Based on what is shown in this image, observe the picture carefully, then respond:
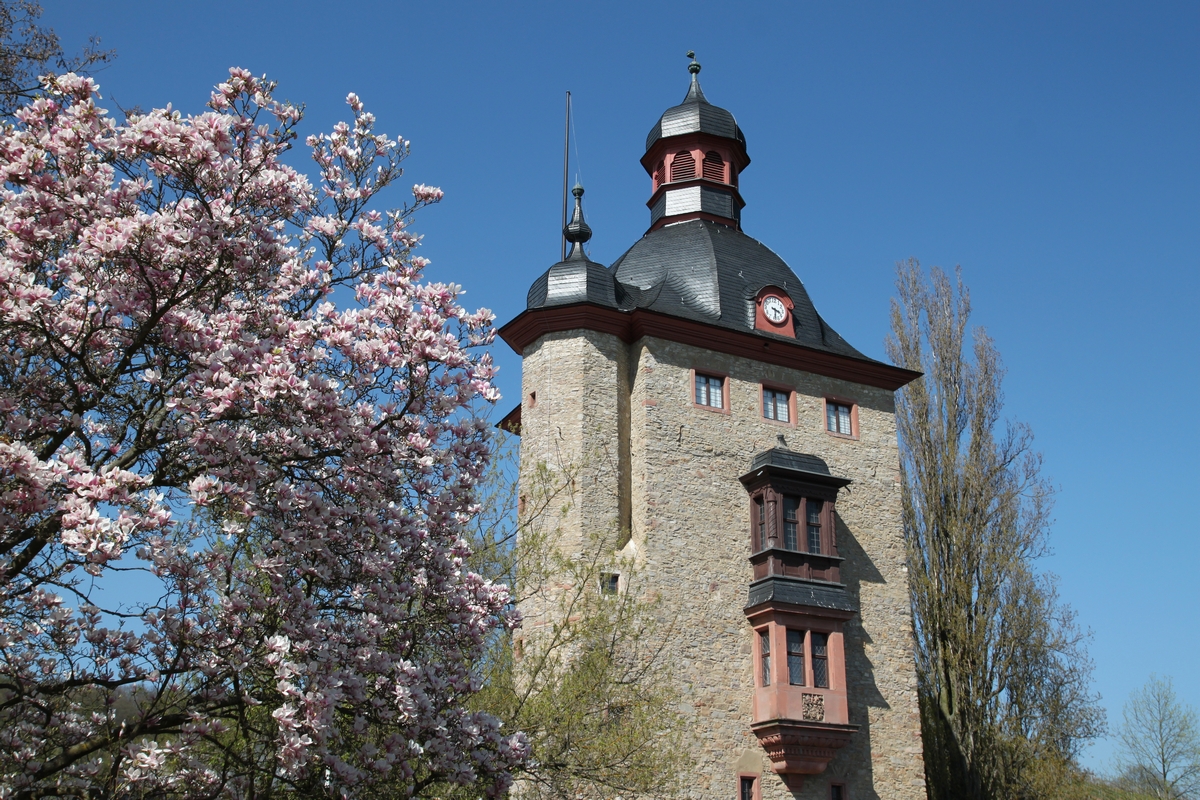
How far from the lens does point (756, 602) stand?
2025cm

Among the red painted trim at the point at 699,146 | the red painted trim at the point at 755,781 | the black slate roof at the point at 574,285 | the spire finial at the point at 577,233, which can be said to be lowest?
the red painted trim at the point at 755,781

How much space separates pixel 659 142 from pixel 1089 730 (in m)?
17.0

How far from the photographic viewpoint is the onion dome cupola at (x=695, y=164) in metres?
26.6

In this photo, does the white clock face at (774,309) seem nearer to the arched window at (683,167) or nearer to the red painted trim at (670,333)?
the red painted trim at (670,333)

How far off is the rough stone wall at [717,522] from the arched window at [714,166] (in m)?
6.68

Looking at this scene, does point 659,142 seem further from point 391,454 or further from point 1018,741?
point 391,454

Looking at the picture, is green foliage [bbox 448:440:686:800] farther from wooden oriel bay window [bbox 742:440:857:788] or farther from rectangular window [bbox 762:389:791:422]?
rectangular window [bbox 762:389:791:422]

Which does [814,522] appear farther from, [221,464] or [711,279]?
[221,464]

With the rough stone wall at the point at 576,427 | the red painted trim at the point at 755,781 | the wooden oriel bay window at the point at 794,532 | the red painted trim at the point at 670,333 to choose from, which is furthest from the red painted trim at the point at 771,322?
the red painted trim at the point at 755,781

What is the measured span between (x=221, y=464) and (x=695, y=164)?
21.7 m

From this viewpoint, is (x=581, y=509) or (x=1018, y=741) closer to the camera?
(x=581, y=509)

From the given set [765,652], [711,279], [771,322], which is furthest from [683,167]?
[765,652]

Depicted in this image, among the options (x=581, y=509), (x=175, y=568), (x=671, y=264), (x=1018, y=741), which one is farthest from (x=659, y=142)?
(x=175, y=568)

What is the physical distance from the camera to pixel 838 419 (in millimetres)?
23484
